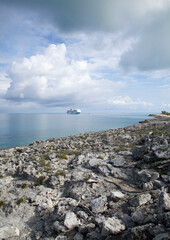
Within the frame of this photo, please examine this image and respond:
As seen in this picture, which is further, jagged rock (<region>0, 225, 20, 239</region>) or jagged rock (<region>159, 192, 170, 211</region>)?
jagged rock (<region>0, 225, 20, 239</region>)

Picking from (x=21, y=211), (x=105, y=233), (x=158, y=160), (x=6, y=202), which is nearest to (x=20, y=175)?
(x=6, y=202)

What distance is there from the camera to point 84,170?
15.6m

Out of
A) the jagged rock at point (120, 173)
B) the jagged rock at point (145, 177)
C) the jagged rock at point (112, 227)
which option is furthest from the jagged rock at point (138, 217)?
the jagged rock at point (120, 173)

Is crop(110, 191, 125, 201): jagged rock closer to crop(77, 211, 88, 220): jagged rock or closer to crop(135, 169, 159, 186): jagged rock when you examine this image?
crop(77, 211, 88, 220): jagged rock

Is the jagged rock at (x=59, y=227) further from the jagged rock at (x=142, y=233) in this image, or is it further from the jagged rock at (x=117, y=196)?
the jagged rock at (x=142, y=233)

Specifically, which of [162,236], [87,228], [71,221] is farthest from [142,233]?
[71,221]

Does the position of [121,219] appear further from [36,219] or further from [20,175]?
[20,175]

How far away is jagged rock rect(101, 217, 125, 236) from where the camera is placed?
7438 millimetres

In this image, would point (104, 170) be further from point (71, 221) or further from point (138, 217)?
point (138, 217)

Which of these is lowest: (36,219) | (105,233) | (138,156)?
(36,219)

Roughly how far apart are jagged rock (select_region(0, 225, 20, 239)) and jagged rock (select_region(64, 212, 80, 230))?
2838 mm

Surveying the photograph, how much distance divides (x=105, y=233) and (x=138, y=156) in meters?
10.7

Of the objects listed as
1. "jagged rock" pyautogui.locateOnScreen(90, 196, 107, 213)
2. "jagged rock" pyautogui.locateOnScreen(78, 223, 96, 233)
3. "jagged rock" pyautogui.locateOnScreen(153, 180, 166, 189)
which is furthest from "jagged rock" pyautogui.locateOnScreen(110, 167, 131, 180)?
"jagged rock" pyautogui.locateOnScreen(78, 223, 96, 233)

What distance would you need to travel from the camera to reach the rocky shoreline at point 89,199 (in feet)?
25.3
